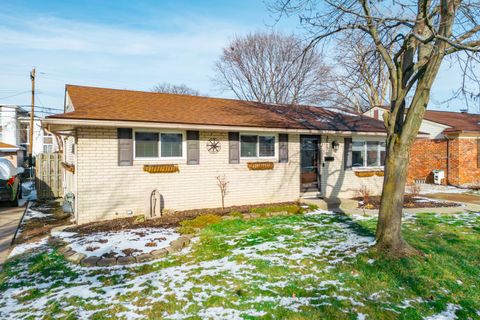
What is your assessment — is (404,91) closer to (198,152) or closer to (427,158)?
(198,152)

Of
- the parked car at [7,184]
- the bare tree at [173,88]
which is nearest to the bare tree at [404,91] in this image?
the parked car at [7,184]

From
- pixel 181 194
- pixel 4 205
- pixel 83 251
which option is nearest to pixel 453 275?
pixel 83 251

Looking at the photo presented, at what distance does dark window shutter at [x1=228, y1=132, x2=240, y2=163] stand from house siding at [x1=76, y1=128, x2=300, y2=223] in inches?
5.1

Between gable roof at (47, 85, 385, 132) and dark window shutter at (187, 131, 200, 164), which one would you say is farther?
dark window shutter at (187, 131, 200, 164)

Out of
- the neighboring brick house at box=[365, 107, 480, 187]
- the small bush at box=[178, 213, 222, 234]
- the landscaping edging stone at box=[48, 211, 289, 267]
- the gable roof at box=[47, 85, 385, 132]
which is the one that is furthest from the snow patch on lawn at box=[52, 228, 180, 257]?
the neighboring brick house at box=[365, 107, 480, 187]

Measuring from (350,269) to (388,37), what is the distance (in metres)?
5.08

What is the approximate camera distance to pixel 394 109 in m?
5.15

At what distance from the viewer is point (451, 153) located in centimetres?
1550

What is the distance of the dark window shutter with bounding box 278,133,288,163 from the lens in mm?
10094

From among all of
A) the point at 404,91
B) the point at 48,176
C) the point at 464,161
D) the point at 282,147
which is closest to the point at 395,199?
the point at 404,91

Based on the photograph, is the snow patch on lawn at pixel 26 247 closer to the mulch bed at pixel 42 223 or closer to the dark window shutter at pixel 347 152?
the mulch bed at pixel 42 223

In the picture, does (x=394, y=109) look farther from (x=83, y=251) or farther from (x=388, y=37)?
(x=83, y=251)

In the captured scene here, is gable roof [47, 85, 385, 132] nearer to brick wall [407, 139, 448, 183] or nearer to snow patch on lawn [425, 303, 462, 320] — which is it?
brick wall [407, 139, 448, 183]

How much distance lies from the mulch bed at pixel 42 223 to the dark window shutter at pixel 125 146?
214 centimetres
